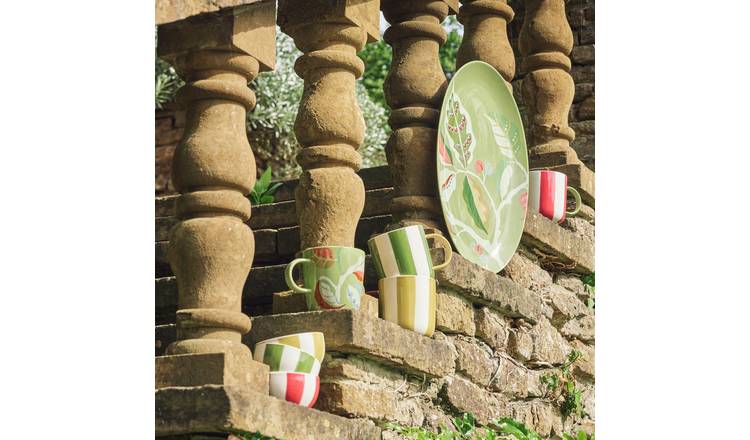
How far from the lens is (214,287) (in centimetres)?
392

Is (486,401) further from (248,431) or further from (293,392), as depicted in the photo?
(248,431)

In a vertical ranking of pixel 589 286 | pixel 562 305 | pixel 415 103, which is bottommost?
pixel 562 305

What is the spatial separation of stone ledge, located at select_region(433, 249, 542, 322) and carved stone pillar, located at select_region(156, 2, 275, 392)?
936 millimetres

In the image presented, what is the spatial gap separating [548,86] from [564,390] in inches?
52.9

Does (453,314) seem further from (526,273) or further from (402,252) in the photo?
(526,273)

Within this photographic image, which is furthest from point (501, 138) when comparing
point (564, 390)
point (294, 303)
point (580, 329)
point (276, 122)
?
point (276, 122)

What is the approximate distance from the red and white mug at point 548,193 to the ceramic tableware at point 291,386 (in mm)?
1897

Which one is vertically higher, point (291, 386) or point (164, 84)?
point (164, 84)

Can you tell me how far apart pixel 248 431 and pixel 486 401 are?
1511 millimetres

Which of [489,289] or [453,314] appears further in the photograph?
[489,289]

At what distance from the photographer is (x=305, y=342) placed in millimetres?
4004

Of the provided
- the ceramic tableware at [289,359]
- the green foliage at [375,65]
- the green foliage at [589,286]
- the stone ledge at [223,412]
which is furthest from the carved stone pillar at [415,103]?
the green foliage at [375,65]

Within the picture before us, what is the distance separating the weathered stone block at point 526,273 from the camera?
17.6 ft

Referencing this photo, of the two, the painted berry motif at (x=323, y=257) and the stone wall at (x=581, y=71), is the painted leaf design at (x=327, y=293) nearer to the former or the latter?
the painted berry motif at (x=323, y=257)
